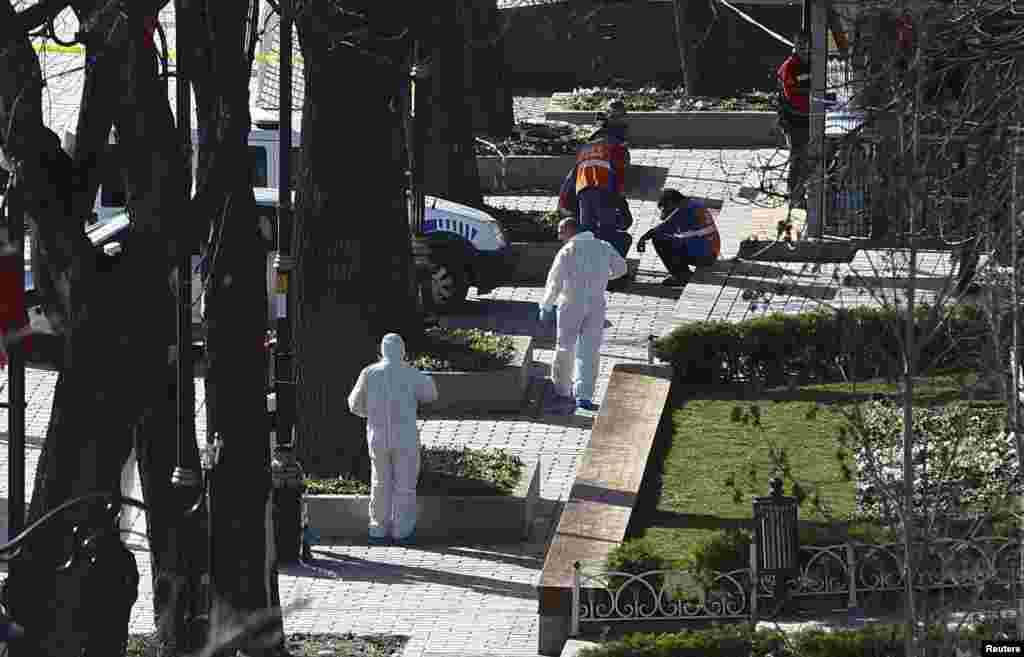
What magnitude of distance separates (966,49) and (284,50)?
15.5ft

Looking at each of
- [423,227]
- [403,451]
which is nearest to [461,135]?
[423,227]

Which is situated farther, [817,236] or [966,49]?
[817,236]

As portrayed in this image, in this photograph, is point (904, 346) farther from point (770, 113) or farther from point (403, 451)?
point (770, 113)

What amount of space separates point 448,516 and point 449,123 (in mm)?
10813

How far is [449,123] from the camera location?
86.9ft

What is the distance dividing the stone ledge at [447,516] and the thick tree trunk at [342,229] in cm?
87

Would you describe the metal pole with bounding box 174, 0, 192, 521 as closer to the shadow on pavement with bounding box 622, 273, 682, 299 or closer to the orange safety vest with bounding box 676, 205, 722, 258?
the orange safety vest with bounding box 676, 205, 722, 258

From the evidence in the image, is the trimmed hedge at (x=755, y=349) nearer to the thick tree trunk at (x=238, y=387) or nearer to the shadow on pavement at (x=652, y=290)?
Answer: the shadow on pavement at (x=652, y=290)

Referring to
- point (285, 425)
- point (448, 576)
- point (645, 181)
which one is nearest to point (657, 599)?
point (448, 576)

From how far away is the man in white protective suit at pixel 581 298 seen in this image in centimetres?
1884

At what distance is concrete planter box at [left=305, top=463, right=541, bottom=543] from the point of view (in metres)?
16.2

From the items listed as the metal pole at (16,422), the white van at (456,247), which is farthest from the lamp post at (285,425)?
the white van at (456,247)

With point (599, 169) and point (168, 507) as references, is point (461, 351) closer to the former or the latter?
point (599, 169)

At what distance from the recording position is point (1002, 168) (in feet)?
36.0
